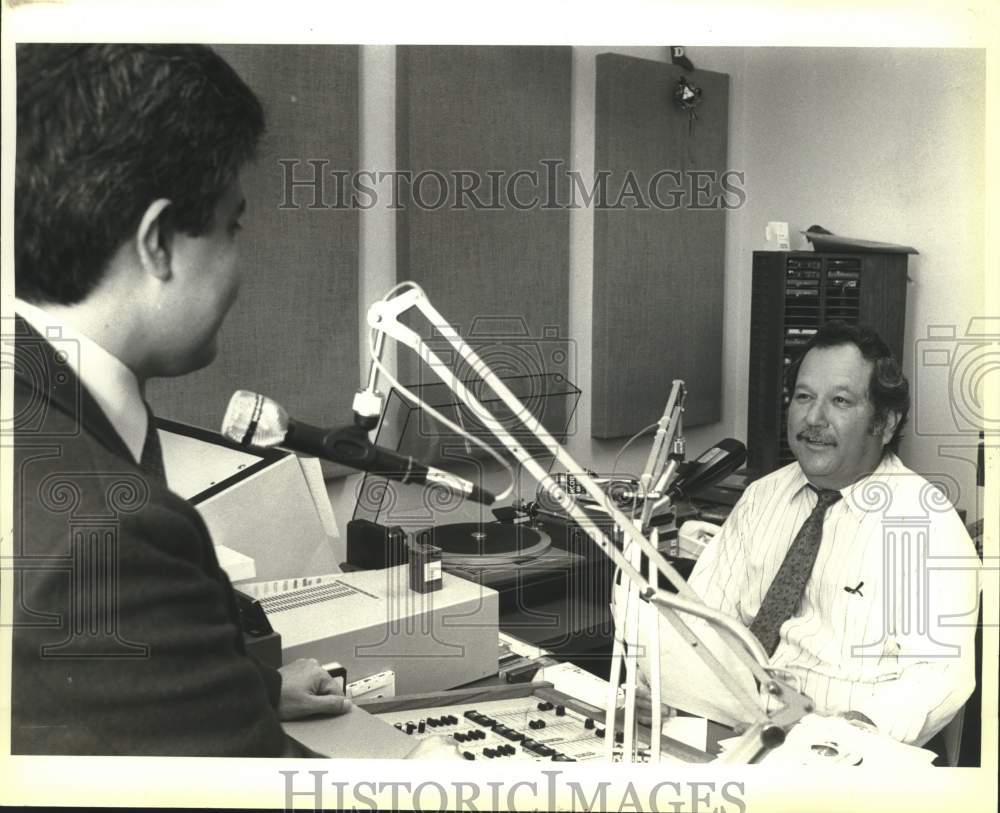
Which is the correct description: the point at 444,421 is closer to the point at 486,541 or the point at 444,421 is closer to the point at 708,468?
the point at 486,541

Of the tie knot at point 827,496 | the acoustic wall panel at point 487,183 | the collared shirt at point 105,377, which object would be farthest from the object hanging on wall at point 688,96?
the collared shirt at point 105,377

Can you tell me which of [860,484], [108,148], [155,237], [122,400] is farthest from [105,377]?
[860,484]

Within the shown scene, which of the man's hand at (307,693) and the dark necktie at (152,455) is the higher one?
the dark necktie at (152,455)

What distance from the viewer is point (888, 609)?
160 cm

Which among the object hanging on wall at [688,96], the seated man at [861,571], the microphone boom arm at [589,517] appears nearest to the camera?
the microphone boom arm at [589,517]

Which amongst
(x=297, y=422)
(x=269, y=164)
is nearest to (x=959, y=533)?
(x=297, y=422)

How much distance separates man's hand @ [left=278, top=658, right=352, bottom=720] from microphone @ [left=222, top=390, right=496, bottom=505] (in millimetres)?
319

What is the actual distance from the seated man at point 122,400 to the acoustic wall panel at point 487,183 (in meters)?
0.28

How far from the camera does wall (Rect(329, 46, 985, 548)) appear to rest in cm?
161

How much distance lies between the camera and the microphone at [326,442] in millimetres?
1465

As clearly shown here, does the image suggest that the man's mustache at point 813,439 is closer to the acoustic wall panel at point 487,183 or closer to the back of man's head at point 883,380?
the back of man's head at point 883,380

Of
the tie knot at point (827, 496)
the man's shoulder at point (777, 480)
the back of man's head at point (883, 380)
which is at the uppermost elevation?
the back of man's head at point (883, 380)

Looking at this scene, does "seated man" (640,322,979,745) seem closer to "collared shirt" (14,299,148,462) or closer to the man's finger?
the man's finger

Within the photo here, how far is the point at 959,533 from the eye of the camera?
162 cm
